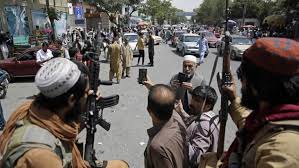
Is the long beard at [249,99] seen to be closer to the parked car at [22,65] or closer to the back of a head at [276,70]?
the back of a head at [276,70]

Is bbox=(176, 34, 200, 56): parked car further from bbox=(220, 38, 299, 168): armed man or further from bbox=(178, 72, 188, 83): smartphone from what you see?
bbox=(220, 38, 299, 168): armed man

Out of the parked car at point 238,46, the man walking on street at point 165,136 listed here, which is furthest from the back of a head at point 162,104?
the parked car at point 238,46

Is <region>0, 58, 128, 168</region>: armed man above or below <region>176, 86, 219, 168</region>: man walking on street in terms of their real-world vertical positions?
above

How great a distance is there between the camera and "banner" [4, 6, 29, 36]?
2192 cm

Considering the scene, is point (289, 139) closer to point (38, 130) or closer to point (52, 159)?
point (52, 159)

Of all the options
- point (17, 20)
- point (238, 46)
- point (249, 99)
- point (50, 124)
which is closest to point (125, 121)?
point (50, 124)

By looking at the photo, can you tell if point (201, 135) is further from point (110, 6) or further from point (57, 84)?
point (110, 6)

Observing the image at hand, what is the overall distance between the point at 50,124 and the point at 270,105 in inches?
44.1

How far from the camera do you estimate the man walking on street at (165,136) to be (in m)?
2.39

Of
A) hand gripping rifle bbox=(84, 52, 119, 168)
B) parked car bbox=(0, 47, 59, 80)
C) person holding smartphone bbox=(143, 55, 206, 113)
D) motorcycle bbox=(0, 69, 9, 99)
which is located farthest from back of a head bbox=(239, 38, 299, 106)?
parked car bbox=(0, 47, 59, 80)

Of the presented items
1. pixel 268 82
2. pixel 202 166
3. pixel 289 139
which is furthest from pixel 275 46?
pixel 202 166

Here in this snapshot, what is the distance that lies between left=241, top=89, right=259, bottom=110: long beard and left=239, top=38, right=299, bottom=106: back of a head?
0.07 metres

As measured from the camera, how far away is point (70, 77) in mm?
1900

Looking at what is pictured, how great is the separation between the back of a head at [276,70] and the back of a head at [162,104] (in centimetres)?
107
